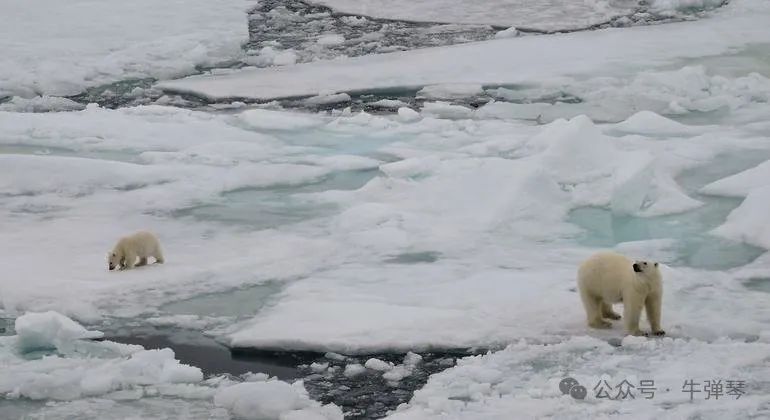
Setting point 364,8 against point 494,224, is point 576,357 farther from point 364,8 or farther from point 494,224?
point 364,8

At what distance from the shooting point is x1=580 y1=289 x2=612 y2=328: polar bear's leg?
5004 millimetres

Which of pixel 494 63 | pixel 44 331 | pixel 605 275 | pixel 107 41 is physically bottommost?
pixel 44 331

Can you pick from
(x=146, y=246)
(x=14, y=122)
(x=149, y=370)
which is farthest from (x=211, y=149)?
(x=149, y=370)

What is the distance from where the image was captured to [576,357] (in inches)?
186

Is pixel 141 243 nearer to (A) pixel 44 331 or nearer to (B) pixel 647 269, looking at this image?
(A) pixel 44 331

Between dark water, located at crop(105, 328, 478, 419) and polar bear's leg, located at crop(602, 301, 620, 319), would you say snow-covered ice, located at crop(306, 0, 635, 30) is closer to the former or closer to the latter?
polar bear's leg, located at crop(602, 301, 620, 319)

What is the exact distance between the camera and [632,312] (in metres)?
4.83

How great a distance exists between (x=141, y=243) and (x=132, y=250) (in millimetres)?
67

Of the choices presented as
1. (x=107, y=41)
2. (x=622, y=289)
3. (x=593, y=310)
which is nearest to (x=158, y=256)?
(x=593, y=310)

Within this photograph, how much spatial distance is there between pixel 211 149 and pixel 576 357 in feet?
17.5

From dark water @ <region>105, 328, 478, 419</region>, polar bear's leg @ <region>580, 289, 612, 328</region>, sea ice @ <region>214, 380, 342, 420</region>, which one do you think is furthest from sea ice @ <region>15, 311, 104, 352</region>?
polar bear's leg @ <region>580, 289, 612, 328</region>

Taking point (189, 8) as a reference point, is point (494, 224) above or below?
below

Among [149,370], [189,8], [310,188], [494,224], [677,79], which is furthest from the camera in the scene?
[189,8]

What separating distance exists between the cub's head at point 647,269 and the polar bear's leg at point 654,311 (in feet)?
0.33
